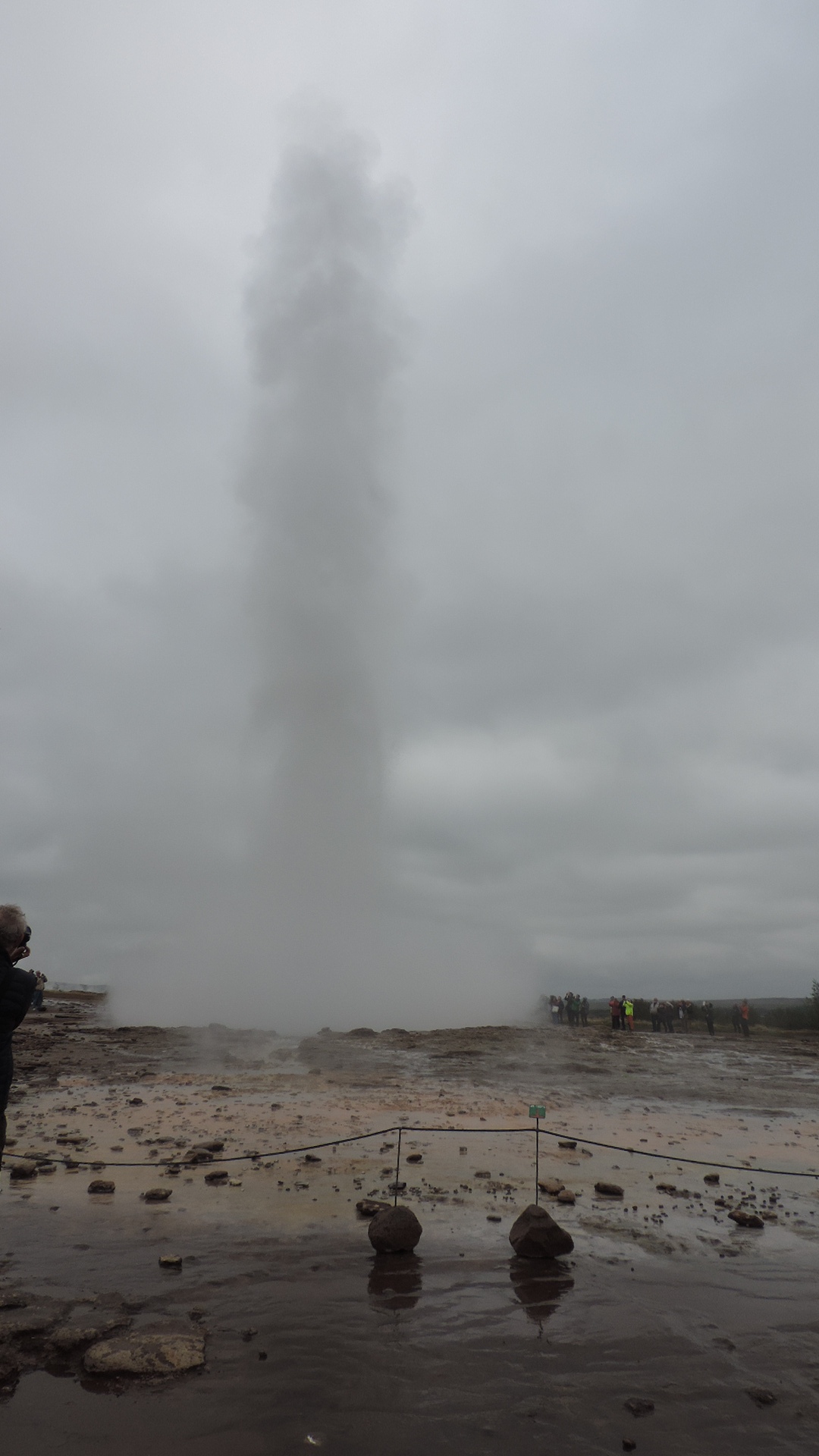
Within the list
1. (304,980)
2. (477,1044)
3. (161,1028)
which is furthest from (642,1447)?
(304,980)

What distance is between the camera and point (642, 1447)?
545 centimetres

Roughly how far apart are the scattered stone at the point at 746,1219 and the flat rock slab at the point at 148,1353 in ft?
23.3

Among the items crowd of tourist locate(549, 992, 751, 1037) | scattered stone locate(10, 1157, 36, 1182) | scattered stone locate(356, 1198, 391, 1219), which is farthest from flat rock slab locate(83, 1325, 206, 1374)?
crowd of tourist locate(549, 992, 751, 1037)

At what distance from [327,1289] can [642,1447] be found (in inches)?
129

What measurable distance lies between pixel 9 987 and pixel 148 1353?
9.94 ft

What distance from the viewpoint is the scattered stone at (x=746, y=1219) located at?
10195 millimetres

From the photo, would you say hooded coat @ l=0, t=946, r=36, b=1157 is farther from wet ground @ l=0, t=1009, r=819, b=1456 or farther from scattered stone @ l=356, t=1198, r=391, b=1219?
scattered stone @ l=356, t=1198, r=391, b=1219

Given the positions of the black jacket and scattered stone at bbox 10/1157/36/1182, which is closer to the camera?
the black jacket

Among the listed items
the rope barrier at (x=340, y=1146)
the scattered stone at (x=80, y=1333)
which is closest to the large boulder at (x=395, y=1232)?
the rope barrier at (x=340, y=1146)

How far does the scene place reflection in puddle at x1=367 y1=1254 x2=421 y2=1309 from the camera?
24.6 ft

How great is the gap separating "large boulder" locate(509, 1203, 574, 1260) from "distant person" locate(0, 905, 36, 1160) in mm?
5473

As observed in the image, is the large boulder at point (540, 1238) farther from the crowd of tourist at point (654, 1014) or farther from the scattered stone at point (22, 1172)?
the crowd of tourist at point (654, 1014)

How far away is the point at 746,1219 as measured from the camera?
1030cm

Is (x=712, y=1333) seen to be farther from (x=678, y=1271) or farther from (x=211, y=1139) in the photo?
(x=211, y=1139)
